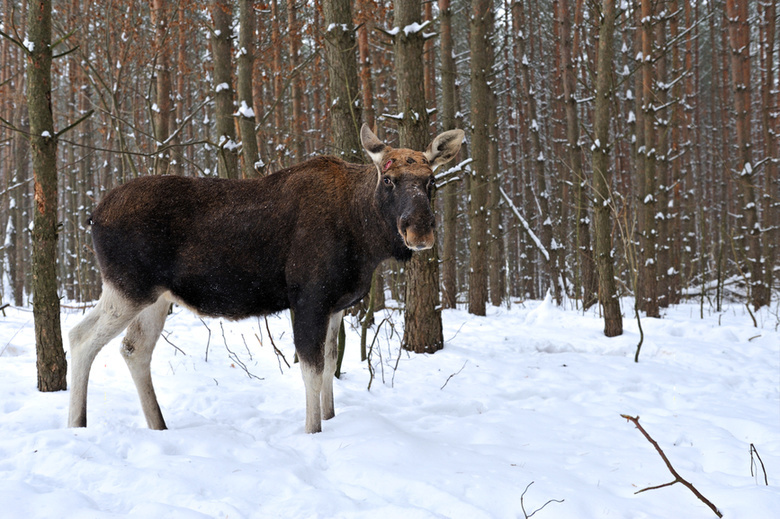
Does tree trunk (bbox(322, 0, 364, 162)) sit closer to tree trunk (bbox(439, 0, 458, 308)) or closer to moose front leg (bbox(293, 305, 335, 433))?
moose front leg (bbox(293, 305, 335, 433))

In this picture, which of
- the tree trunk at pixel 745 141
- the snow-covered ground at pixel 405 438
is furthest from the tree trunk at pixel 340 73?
the tree trunk at pixel 745 141

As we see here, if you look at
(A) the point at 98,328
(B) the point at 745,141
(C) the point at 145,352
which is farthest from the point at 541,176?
(A) the point at 98,328

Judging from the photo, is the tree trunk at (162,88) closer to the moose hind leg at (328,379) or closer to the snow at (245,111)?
the snow at (245,111)

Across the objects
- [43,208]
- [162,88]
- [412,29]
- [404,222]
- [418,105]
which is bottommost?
[404,222]

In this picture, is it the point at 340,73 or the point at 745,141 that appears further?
the point at 745,141

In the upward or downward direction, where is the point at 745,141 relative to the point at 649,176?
upward

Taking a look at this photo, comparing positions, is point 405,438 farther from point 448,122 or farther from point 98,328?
point 448,122

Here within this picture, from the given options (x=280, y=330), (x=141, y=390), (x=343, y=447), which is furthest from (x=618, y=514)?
(x=280, y=330)

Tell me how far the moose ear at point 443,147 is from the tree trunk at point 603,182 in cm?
485

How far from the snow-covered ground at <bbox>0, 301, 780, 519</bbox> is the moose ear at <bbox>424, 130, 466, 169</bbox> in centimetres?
210

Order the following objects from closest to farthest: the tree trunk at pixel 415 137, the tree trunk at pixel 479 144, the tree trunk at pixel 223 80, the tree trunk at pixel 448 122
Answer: the tree trunk at pixel 415 137, the tree trunk at pixel 223 80, the tree trunk at pixel 479 144, the tree trunk at pixel 448 122

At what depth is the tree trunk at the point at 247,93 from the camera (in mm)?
8180

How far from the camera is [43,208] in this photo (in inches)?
168

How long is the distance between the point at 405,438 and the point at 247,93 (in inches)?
270
